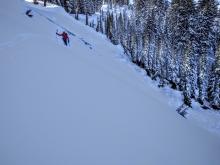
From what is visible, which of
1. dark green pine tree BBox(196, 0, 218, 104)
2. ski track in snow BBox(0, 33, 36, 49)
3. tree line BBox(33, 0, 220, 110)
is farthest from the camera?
dark green pine tree BBox(196, 0, 218, 104)

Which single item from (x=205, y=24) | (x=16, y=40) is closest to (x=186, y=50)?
(x=205, y=24)

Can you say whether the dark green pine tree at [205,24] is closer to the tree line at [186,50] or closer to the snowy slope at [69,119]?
the tree line at [186,50]

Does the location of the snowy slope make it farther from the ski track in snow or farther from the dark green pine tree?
the dark green pine tree

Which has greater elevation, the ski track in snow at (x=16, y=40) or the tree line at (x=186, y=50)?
the ski track in snow at (x=16, y=40)

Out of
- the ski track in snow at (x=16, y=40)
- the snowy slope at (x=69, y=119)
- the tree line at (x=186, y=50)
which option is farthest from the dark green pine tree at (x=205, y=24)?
the ski track in snow at (x=16, y=40)

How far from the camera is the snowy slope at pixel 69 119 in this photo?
6625 mm

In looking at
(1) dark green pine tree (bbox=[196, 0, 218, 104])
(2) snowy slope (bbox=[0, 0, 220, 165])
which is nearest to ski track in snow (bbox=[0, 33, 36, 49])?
(2) snowy slope (bbox=[0, 0, 220, 165])

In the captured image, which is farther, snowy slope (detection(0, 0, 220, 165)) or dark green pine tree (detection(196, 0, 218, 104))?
dark green pine tree (detection(196, 0, 218, 104))

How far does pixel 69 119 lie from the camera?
8164mm

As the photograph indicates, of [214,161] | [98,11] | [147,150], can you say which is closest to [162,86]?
[214,161]

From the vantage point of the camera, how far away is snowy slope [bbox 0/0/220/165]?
6.62m

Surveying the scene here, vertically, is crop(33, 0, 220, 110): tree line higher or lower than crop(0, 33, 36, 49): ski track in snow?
lower

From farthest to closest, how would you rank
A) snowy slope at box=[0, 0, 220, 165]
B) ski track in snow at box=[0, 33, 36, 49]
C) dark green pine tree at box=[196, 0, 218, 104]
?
dark green pine tree at box=[196, 0, 218, 104], ski track in snow at box=[0, 33, 36, 49], snowy slope at box=[0, 0, 220, 165]

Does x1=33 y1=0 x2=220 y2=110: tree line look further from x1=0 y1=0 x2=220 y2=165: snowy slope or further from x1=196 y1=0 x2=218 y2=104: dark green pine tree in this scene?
x1=0 y1=0 x2=220 y2=165: snowy slope
